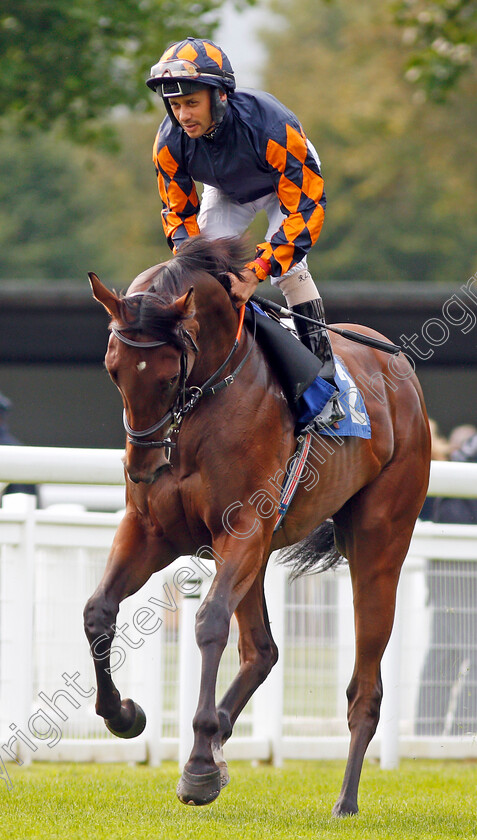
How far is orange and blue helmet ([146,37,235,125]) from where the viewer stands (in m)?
4.12

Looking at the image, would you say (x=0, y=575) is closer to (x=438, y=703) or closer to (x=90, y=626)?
(x=90, y=626)

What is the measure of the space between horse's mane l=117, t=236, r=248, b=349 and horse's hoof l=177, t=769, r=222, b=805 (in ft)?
4.68

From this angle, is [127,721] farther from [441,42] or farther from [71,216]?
[71,216]

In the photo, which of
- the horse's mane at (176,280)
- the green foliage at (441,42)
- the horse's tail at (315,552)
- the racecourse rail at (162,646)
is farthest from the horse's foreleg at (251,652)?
the green foliage at (441,42)

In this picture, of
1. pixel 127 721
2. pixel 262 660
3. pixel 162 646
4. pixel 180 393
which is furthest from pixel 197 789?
pixel 162 646

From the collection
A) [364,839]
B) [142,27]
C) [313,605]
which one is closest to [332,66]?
[142,27]

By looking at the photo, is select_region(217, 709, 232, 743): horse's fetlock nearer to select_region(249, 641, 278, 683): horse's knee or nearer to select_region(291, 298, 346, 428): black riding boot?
select_region(249, 641, 278, 683): horse's knee

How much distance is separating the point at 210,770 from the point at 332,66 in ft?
121

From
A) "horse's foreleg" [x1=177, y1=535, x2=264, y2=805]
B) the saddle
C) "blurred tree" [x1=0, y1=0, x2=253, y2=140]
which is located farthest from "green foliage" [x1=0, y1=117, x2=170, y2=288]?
"horse's foreleg" [x1=177, y1=535, x2=264, y2=805]

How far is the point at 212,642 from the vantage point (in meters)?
3.86

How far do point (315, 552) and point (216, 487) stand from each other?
1.32m

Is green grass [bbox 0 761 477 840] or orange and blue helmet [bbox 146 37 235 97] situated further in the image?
orange and blue helmet [bbox 146 37 235 97]

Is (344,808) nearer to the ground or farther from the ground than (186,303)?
nearer to the ground

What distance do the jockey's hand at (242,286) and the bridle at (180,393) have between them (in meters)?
0.10
